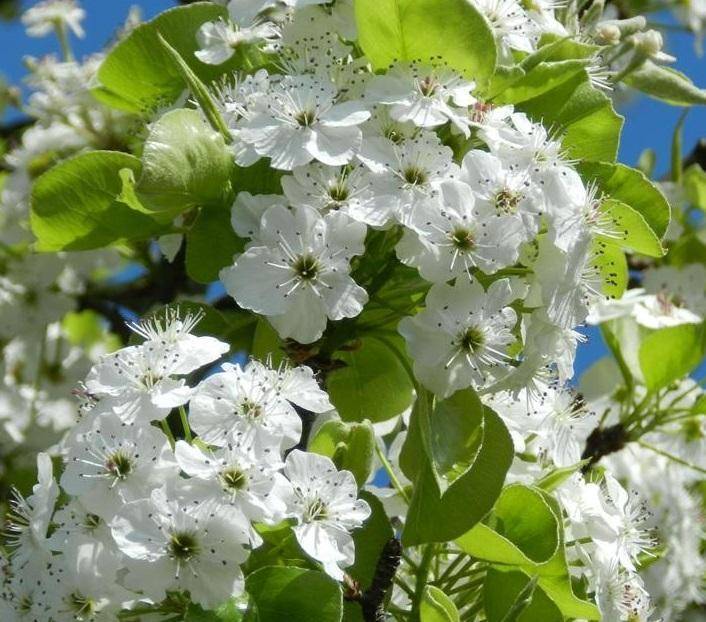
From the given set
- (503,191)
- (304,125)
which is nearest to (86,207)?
(304,125)

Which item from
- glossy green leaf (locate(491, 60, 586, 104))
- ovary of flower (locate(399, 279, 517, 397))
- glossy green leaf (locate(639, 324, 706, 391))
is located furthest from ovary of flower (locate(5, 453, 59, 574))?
glossy green leaf (locate(639, 324, 706, 391))

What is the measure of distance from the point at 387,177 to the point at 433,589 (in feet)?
1.49

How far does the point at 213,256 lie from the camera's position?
1687 millimetres

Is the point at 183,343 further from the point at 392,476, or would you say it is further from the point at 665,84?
the point at 665,84

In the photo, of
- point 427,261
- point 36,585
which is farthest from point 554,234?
point 36,585

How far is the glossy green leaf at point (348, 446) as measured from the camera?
1535mm

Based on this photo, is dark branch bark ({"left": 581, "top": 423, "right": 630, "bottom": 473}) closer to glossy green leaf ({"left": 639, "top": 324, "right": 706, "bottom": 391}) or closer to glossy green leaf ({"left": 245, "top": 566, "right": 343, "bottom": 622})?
glossy green leaf ({"left": 639, "top": 324, "right": 706, "bottom": 391})

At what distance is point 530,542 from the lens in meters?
1.60

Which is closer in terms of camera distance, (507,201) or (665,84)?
(507,201)

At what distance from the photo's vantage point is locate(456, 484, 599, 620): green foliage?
5.07 feet

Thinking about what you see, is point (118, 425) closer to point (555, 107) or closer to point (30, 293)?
point (555, 107)

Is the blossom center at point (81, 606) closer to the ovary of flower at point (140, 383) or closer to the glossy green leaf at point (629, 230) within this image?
the ovary of flower at point (140, 383)

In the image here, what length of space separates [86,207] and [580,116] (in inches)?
24.4

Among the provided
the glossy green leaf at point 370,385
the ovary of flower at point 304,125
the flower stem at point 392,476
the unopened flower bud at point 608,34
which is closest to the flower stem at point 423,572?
the flower stem at point 392,476
